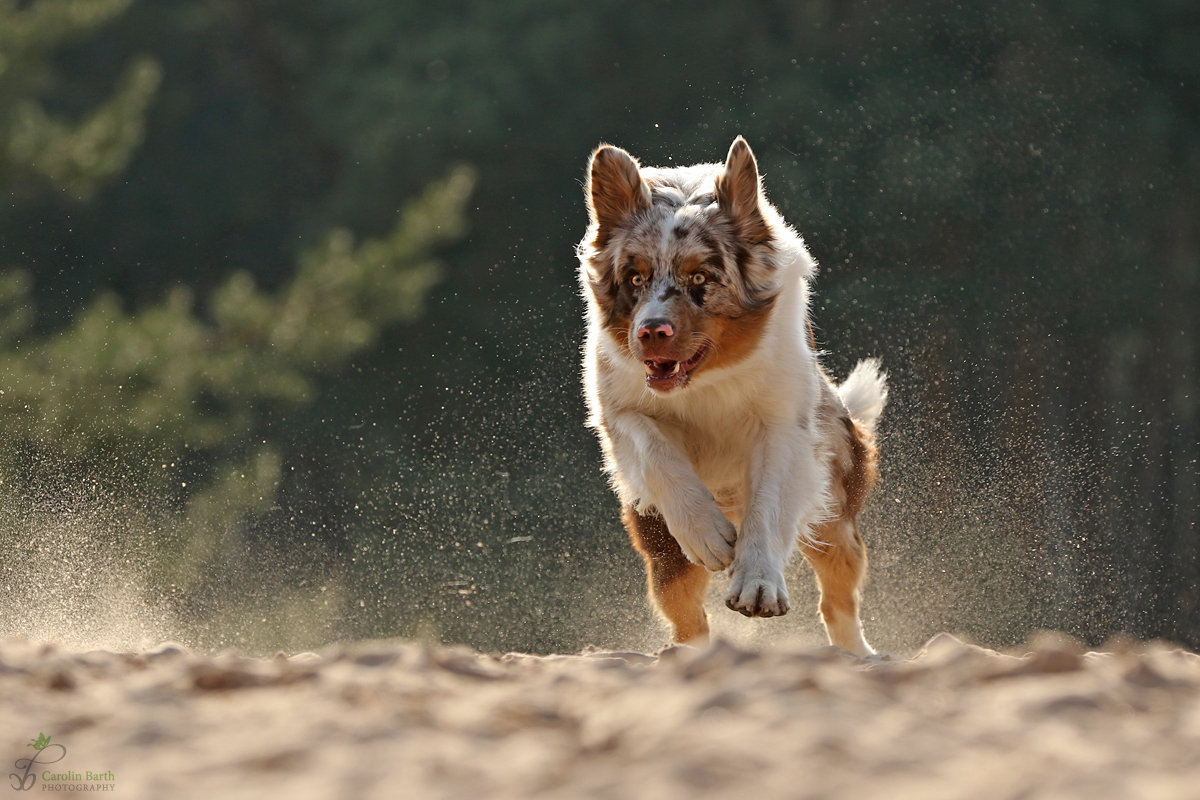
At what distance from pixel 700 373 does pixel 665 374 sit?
0.24 metres

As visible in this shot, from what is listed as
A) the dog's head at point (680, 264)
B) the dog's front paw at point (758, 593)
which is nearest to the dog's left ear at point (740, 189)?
the dog's head at point (680, 264)

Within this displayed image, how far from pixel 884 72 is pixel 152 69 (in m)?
9.16

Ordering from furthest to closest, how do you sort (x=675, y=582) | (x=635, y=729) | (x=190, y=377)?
(x=190, y=377)
(x=675, y=582)
(x=635, y=729)

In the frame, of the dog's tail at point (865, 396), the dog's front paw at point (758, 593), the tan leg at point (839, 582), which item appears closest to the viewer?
the dog's front paw at point (758, 593)

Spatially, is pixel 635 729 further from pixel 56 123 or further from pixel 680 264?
pixel 56 123

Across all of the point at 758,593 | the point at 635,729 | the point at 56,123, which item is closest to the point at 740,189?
the point at 758,593

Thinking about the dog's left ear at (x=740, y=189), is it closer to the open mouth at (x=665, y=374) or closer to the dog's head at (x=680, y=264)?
the dog's head at (x=680, y=264)

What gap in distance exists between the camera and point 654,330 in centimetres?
432

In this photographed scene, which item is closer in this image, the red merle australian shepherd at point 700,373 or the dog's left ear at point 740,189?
the red merle australian shepherd at point 700,373

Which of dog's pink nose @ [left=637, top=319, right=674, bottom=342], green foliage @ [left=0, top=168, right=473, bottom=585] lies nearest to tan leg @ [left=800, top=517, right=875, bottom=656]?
dog's pink nose @ [left=637, top=319, right=674, bottom=342]

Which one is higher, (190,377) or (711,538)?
(190,377)

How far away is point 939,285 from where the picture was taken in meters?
15.2

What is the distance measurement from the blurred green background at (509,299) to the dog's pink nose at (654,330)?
303cm

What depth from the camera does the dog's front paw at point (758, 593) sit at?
4.02 metres
